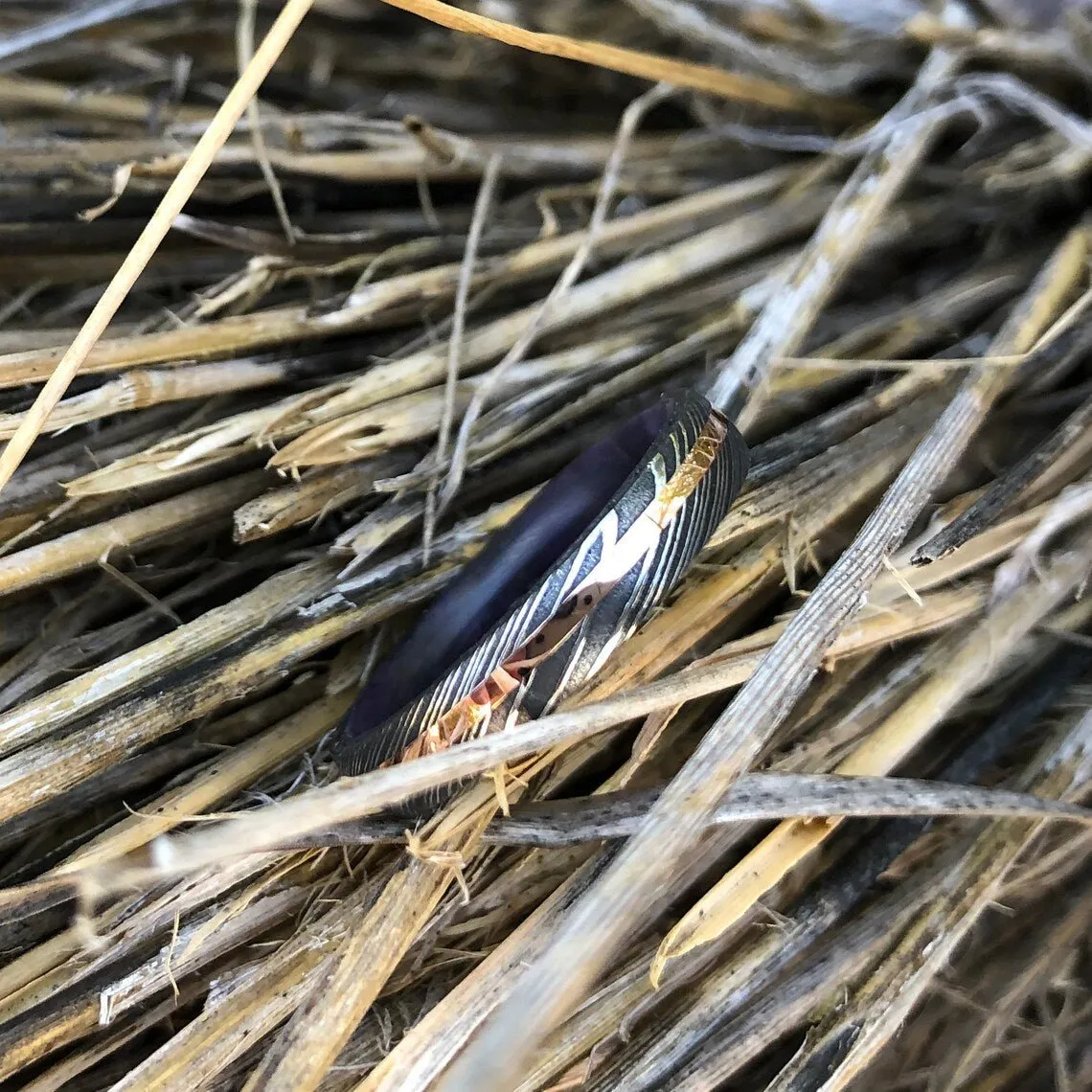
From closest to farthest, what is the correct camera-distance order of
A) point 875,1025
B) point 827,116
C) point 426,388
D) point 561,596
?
point 561,596, point 875,1025, point 426,388, point 827,116

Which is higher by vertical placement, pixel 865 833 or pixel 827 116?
pixel 827 116

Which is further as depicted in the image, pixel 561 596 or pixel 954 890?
pixel 954 890

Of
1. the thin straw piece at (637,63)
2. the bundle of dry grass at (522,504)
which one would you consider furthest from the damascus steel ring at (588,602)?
the thin straw piece at (637,63)

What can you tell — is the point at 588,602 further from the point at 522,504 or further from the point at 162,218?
the point at 162,218

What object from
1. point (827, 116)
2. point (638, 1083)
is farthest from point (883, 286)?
point (638, 1083)

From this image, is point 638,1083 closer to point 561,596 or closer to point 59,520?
point 561,596

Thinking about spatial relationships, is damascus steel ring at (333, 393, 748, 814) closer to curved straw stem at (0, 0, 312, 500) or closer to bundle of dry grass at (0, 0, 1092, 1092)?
bundle of dry grass at (0, 0, 1092, 1092)

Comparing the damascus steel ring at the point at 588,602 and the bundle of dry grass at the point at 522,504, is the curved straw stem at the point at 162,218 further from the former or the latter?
the damascus steel ring at the point at 588,602

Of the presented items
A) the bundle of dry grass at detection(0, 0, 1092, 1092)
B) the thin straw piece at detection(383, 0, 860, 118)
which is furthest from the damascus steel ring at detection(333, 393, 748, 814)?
the thin straw piece at detection(383, 0, 860, 118)

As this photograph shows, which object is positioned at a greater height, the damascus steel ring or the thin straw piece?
the thin straw piece
